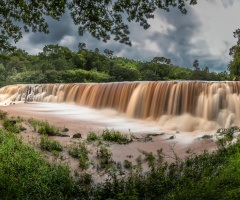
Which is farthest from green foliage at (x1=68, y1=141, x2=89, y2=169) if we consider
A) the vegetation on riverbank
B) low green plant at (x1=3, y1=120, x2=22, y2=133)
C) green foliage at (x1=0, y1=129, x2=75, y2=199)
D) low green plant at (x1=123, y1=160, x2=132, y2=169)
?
low green plant at (x1=3, y1=120, x2=22, y2=133)

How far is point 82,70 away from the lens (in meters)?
33.9

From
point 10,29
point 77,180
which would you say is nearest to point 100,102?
point 10,29

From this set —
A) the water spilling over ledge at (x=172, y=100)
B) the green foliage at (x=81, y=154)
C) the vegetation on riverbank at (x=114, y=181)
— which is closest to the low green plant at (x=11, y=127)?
the vegetation on riverbank at (x=114, y=181)

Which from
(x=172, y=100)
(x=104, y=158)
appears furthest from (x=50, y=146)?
(x=172, y=100)

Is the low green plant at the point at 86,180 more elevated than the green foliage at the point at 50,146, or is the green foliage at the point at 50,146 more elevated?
the green foliage at the point at 50,146

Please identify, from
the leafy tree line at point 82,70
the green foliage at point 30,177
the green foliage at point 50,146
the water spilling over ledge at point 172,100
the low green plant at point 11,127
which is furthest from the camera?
the leafy tree line at point 82,70

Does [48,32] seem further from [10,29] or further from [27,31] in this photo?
[10,29]

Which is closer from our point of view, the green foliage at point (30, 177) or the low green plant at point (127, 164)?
the green foliage at point (30, 177)

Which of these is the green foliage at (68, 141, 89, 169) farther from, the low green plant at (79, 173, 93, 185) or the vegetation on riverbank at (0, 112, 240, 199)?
the low green plant at (79, 173, 93, 185)

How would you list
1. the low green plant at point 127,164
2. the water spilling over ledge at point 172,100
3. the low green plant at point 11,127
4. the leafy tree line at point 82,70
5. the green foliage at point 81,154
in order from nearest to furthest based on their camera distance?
the green foliage at point 81,154, the low green plant at point 127,164, the low green plant at point 11,127, the water spilling over ledge at point 172,100, the leafy tree line at point 82,70

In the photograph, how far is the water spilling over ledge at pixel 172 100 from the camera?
30.4ft

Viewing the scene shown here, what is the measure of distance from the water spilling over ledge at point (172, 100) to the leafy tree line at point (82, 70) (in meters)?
17.4

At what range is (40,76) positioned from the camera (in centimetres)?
3216

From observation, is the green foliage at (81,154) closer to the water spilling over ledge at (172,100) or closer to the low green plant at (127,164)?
the low green plant at (127,164)
